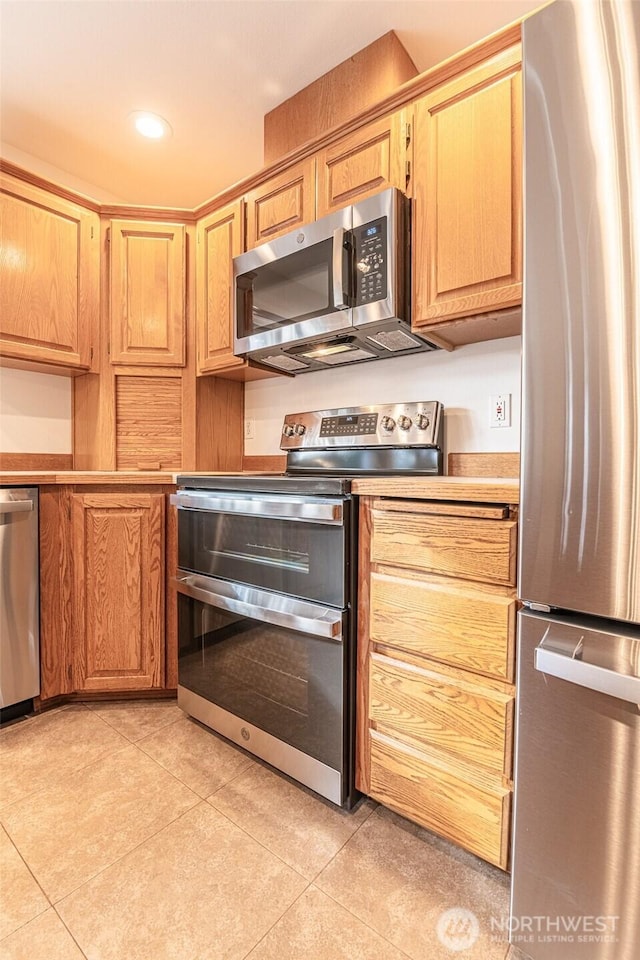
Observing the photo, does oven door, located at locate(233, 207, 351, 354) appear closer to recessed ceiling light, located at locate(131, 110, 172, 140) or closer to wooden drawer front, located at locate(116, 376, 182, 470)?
wooden drawer front, located at locate(116, 376, 182, 470)

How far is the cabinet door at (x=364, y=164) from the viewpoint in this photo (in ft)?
4.77

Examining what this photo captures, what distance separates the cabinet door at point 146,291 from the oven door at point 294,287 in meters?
0.48

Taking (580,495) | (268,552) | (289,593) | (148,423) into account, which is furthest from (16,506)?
(580,495)

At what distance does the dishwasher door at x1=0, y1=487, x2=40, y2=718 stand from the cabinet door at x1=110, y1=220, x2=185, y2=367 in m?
0.86

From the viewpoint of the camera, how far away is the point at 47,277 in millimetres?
2006

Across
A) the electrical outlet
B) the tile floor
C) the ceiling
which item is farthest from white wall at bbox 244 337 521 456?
the tile floor

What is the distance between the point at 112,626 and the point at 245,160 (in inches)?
91.7

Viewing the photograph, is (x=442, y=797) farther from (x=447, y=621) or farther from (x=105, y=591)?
(x=105, y=591)

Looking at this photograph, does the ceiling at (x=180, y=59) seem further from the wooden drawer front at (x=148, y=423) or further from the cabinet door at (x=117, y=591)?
the cabinet door at (x=117, y=591)

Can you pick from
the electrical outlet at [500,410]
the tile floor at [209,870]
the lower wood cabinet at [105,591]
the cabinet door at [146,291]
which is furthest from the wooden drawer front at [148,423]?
the electrical outlet at [500,410]

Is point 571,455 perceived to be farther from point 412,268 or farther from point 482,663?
point 412,268

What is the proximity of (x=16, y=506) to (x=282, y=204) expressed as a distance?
1.55 m

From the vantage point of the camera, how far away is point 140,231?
2.14 m

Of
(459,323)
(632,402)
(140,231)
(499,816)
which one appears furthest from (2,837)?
(140,231)
